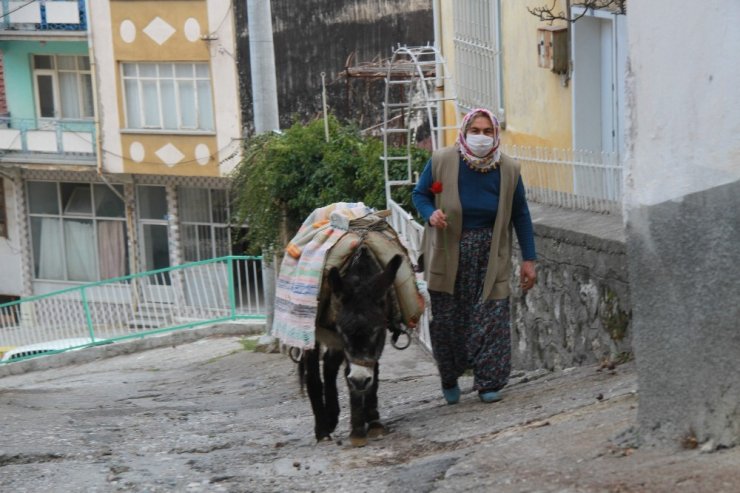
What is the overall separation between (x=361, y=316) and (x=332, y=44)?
71.9ft

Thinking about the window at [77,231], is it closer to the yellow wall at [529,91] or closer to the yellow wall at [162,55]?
the yellow wall at [162,55]

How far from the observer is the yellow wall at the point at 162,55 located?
95.4 feet

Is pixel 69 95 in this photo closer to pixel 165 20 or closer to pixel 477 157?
pixel 165 20

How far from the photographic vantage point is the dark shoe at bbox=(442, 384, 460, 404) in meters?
8.08

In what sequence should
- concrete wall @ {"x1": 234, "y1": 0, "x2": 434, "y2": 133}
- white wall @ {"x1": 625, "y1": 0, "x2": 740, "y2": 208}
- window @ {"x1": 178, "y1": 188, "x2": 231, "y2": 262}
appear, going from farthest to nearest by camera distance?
window @ {"x1": 178, "y1": 188, "x2": 231, "y2": 262} < concrete wall @ {"x1": 234, "y1": 0, "x2": 434, "y2": 133} < white wall @ {"x1": 625, "y1": 0, "x2": 740, "y2": 208}

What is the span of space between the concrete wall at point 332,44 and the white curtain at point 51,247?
264 inches

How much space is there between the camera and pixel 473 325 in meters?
7.73

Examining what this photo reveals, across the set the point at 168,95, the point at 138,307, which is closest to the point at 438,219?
the point at 138,307

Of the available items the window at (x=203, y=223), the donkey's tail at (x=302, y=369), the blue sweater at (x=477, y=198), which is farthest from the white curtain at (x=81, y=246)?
the blue sweater at (x=477, y=198)

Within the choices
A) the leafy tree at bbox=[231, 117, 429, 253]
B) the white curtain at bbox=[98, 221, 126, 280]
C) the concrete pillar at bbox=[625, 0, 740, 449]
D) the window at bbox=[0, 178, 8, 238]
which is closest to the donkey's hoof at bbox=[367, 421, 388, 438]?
the concrete pillar at bbox=[625, 0, 740, 449]

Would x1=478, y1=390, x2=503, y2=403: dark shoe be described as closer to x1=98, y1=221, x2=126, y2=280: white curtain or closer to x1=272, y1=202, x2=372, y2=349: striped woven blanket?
x1=272, y1=202, x2=372, y2=349: striped woven blanket

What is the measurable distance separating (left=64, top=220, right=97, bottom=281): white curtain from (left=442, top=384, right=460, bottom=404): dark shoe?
82.5ft

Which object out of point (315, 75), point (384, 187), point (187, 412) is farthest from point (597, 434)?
point (315, 75)

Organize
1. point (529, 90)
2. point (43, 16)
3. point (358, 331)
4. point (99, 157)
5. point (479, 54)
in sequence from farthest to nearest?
point (99, 157), point (43, 16), point (479, 54), point (529, 90), point (358, 331)
